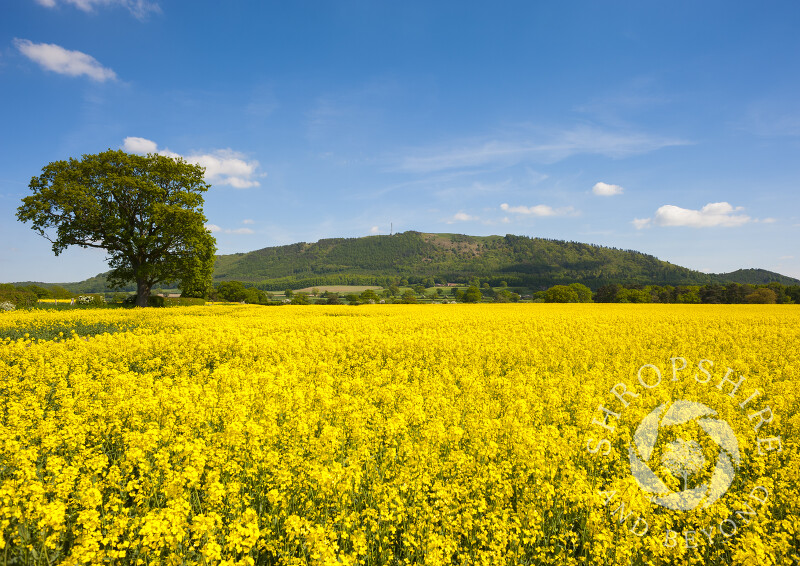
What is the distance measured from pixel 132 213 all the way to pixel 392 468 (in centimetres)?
3430

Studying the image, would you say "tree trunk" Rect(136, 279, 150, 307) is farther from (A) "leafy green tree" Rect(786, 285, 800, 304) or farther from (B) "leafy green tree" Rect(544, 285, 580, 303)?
(A) "leafy green tree" Rect(786, 285, 800, 304)

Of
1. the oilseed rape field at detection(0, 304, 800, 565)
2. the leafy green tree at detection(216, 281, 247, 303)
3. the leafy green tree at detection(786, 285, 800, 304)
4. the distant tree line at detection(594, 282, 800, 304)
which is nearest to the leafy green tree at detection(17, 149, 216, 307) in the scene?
the oilseed rape field at detection(0, 304, 800, 565)

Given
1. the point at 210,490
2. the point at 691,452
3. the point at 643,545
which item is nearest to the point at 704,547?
the point at 643,545

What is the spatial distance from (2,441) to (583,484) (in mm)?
7575

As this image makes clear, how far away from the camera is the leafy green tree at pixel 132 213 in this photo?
27.9m

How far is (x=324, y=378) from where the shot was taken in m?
9.13

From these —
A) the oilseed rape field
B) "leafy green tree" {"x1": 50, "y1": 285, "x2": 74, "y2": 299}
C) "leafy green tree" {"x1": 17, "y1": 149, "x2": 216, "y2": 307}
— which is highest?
"leafy green tree" {"x1": 17, "y1": 149, "x2": 216, "y2": 307}

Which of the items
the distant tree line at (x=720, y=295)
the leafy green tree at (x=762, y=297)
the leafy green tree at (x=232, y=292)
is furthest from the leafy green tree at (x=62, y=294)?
the leafy green tree at (x=762, y=297)

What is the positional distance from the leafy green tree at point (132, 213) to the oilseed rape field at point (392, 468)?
21844 millimetres

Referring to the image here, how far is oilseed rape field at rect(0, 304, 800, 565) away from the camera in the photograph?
3.77 m

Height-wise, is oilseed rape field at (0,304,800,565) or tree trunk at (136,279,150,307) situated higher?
tree trunk at (136,279,150,307)

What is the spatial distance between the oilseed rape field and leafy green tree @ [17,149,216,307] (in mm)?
21844

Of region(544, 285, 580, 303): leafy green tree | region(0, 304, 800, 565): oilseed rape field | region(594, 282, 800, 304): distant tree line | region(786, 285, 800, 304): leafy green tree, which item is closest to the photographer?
region(0, 304, 800, 565): oilseed rape field

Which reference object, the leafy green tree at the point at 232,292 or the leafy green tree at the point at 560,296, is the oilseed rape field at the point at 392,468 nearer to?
the leafy green tree at the point at 560,296
